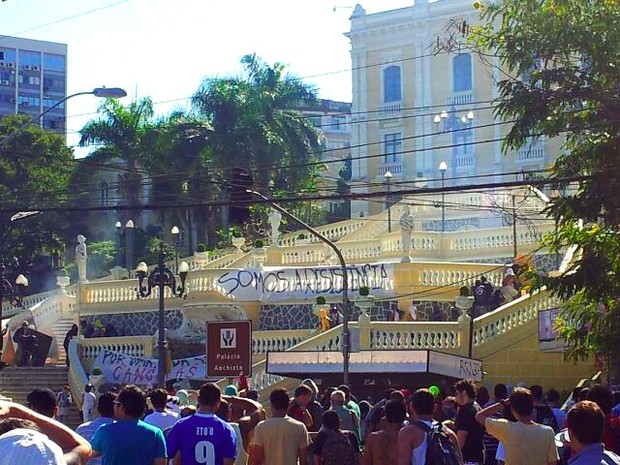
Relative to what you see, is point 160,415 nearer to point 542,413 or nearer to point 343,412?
point 343,412

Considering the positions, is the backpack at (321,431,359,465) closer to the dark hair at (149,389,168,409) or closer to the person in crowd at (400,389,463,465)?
the person in crowd at (400,389,463,465)

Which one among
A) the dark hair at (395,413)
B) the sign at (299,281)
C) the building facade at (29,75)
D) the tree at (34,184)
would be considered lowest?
the dark hair at (395,413)

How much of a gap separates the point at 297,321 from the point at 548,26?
25250mm

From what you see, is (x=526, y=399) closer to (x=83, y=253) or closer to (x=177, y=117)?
(x=83, y=253)

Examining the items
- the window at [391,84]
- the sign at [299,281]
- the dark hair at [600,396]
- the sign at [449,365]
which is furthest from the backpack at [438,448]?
the window at [391,84]

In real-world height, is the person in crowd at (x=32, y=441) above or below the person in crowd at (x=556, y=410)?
above

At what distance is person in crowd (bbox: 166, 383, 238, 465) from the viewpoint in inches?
422

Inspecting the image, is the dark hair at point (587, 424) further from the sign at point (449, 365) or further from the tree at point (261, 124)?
the tree at point (261, 124)

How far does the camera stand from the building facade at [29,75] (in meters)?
128

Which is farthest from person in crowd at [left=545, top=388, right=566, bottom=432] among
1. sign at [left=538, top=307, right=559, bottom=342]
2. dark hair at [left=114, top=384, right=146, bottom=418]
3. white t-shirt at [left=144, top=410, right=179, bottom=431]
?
sign at [left=538, top=307, right=559, bottom=342]

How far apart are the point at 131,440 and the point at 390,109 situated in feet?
199

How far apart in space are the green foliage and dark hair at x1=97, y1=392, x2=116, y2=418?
9061 millimetres

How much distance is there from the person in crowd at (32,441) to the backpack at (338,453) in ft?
19.0

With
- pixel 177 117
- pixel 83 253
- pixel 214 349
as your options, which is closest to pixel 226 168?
pixel 177 117
